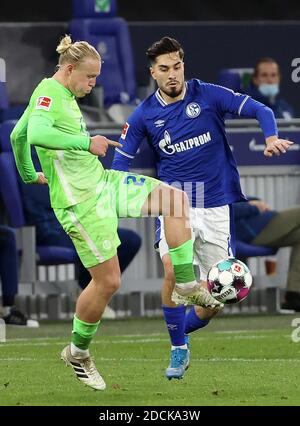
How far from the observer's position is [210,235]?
38.8 ft

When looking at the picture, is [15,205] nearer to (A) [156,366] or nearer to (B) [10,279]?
(B) [10,279]

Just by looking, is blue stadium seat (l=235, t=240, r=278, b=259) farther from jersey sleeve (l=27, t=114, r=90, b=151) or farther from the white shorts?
jersey sleeve (l=27, t=114, r=90, b=151)

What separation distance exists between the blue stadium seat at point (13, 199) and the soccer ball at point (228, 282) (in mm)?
4635

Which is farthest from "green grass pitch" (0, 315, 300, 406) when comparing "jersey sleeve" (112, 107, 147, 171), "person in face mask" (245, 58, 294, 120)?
"person in face mask" (245, 58, 294, 120)

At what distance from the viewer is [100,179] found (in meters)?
10.4

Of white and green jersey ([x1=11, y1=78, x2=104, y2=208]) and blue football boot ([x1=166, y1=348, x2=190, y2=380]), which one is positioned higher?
white and green jersey ([x1=11, y1=78, x2=104, y2=208])

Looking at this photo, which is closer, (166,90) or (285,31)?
(166,90)

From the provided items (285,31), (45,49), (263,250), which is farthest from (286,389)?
(285,31)

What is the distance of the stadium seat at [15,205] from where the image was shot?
50.4 ft

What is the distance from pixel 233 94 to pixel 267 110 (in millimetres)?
454

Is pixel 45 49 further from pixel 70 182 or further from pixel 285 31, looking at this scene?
pixel 70 182

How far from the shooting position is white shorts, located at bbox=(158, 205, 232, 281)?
1183 centimetres
